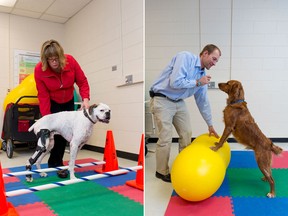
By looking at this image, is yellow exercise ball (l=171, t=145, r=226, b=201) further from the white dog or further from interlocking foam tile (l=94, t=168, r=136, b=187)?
the white dog

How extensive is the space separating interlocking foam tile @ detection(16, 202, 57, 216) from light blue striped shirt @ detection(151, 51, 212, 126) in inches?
53.3

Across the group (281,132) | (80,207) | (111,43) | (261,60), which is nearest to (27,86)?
(111,43)

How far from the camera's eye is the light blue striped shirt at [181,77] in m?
2.21

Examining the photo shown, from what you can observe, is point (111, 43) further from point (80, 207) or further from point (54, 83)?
point (80, 207)

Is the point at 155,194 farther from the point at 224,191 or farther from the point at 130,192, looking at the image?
the point at 224,191

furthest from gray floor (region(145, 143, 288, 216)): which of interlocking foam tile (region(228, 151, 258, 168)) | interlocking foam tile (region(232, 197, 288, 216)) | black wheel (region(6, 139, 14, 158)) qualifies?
Answer: black wheel (region(6, 139, 14, 158))

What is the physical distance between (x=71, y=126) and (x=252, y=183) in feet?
5.73

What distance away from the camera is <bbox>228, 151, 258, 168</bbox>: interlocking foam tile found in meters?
2.96

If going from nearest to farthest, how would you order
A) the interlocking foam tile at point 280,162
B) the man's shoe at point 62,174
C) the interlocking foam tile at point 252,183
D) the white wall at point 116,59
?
the interlocking foam tile at point 252,183 < the man's shoe at point 62,174 < the interlocking foam tile at point 280,162 < the white wall at point 116,59

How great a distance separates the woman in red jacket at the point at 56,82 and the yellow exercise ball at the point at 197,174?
3.64 feet

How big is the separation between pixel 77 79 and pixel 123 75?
1110mm

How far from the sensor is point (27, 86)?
162 inches

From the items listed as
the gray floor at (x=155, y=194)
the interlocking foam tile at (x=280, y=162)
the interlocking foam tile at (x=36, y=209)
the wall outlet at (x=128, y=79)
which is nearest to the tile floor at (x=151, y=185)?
the gray floor at (x=155, y=194)

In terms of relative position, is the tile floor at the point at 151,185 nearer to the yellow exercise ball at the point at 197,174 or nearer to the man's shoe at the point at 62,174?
the yellow exercise ball at the point at 197,174
